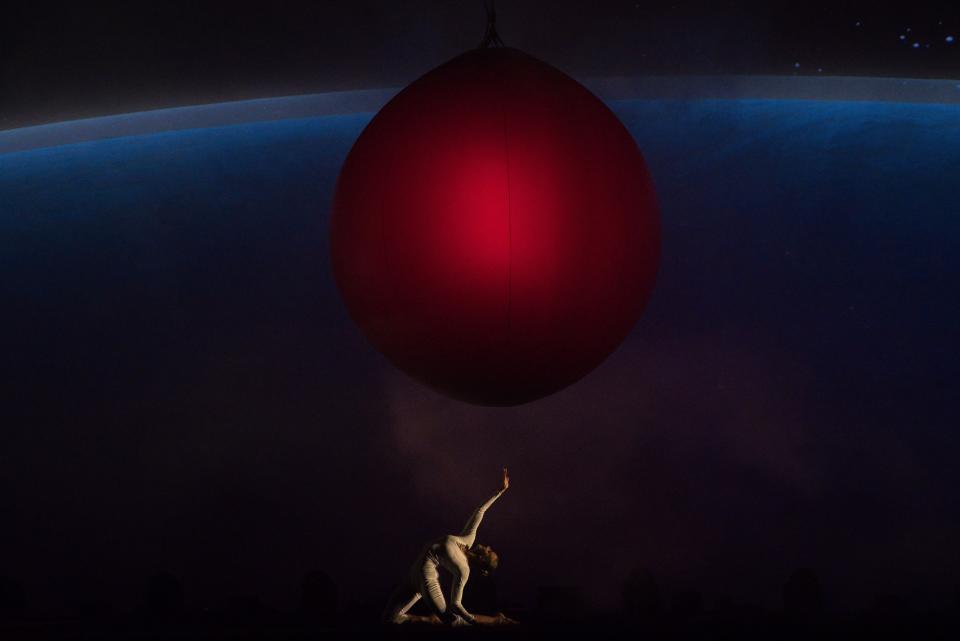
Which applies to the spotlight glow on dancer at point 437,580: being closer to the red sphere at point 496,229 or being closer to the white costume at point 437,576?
the white costume at point 437,576

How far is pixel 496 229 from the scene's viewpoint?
77.1 inches

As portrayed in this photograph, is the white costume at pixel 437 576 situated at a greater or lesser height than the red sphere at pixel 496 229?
lesser

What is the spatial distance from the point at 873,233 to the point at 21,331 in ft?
26.7

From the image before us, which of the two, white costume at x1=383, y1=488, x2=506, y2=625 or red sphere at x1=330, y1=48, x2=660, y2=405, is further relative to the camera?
white costume at x1=383, y1=488, x2=506, y2=625

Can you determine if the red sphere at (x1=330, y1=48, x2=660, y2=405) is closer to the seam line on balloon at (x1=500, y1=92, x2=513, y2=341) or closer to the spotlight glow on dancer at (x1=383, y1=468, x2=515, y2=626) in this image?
the seam line on balloon at (x1=500, y1=92, x2=513, y2=341)

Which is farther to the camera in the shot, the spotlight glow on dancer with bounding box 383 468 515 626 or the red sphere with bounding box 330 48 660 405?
the spotlight glow on dancer with bounding box 383 468 515 626

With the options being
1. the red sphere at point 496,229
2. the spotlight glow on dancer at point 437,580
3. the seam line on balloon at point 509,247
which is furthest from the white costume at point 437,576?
the seam line on balloon at point 509,247

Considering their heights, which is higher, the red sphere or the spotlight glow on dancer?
the red sphere

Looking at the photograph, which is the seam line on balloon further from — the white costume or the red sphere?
the white costume

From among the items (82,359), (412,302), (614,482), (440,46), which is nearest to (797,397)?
(614,482)

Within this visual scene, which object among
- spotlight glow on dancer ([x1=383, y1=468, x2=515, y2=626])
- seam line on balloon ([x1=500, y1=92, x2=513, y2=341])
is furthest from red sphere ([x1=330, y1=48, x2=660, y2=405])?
spotlight glow on dancer ([x1=383, y1=468, x2=515, y2=626])

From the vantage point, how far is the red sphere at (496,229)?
196 centimetres

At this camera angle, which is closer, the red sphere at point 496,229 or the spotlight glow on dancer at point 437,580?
the red sphere at point 496,229

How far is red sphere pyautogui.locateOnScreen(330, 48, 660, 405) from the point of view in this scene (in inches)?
77.3
